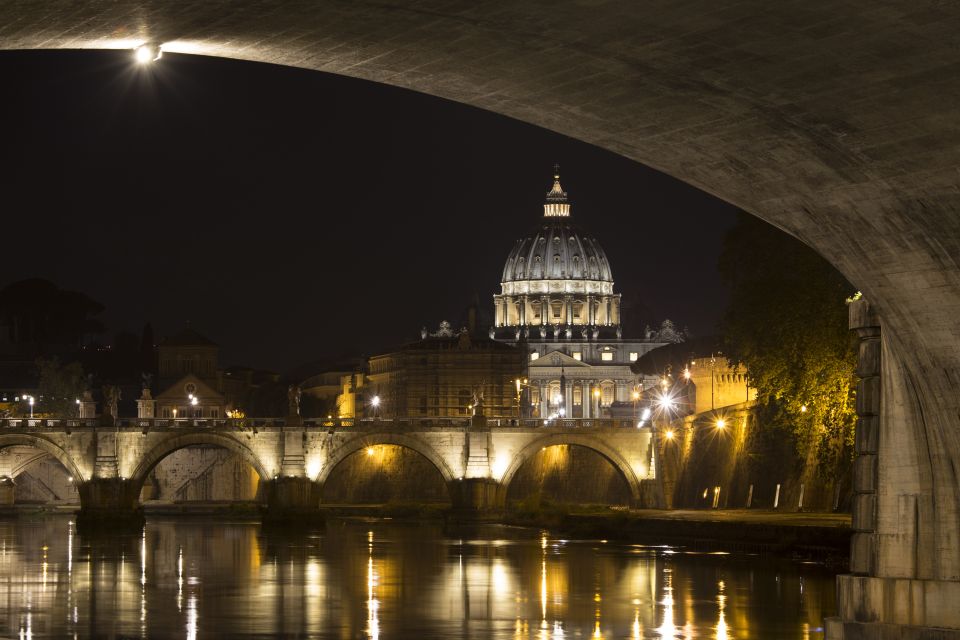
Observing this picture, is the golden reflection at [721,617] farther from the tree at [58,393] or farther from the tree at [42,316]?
the tree at [42,316]

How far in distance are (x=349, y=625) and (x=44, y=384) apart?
3033 inches

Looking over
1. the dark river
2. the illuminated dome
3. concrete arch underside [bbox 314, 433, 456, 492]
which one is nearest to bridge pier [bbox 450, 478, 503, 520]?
concrete arch underside [bbox 314, 433, 456, 492]

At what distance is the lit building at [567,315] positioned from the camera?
16750cm

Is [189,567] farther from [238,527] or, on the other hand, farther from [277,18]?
[277,18]

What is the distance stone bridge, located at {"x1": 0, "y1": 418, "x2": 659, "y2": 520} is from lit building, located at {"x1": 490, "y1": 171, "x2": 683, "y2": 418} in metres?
91.4

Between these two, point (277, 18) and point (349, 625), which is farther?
point (349, 625)

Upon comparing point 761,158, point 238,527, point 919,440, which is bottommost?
point 238,527

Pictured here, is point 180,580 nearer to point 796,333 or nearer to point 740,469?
point 796,333

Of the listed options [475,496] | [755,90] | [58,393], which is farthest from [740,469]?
[58,393]

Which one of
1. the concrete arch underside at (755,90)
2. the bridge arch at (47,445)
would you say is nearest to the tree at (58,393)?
the bridge arch at (47,445)

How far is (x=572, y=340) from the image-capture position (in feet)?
581

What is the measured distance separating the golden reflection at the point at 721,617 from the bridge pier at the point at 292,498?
37904mm

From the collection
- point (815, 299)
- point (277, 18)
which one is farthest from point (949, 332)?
point (815, 299)

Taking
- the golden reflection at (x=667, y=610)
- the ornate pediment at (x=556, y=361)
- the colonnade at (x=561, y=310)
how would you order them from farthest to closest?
the colonnade at (x=561, y=310) < the ornate pediment at (x=556, y=361) < the golden reflection at (x=667, y=610)
